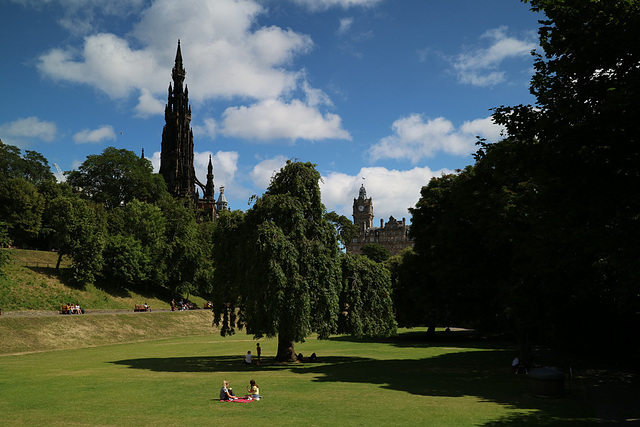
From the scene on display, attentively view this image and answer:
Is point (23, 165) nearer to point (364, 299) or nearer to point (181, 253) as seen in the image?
point (181, 253)

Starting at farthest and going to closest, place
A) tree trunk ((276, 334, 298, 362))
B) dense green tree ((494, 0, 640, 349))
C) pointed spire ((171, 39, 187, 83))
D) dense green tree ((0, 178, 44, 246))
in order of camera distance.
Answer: pointed spire ((171, 39, 187, 83)) < dense green tree ((0, 178, 44, 246)) < tree trunk ((276, 334, 298, 362)) < dense green tree ((494, 0, 640, 349))

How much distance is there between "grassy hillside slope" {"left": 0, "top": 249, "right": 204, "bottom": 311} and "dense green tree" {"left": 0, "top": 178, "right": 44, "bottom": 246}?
521 cm

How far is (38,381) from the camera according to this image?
23.1 metres

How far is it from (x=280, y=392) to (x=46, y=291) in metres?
47.3

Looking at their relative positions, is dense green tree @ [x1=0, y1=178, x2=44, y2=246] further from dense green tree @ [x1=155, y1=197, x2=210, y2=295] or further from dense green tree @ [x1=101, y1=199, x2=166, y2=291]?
dense green tree @ [x1=155, y1=197, x2=210, y2=295]

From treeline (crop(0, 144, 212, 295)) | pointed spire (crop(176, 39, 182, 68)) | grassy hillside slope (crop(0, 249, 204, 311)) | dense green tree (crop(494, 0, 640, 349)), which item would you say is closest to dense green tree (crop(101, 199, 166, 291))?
treeline (crop(0, 144, 212, 295))

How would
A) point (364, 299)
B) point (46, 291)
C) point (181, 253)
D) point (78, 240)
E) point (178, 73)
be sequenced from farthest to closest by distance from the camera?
1. point (178, 73)
2. point (181, 253)
3. point (78, 240)
4. point (46, 291)
5. point (364, 299)

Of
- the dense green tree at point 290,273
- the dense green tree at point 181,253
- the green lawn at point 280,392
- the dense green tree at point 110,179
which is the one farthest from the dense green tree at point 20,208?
the dense green tree at point 290,273

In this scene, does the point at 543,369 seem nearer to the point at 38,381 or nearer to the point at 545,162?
the point at 545,162

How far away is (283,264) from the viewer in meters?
28.2

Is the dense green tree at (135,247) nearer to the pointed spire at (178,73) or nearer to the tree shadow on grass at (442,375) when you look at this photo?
the tree shadow on grass at (442,375)

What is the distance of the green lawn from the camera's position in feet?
52.0

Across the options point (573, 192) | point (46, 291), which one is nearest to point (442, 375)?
point (573, 192)

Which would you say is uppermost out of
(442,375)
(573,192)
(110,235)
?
(110,235)
